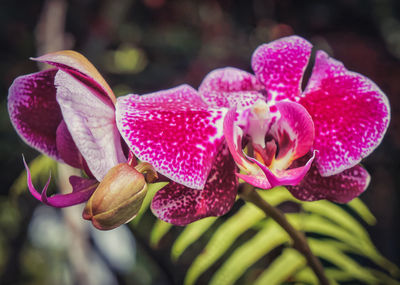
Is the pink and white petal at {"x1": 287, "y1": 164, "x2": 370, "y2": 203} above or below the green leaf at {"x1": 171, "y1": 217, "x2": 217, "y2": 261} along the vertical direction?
above

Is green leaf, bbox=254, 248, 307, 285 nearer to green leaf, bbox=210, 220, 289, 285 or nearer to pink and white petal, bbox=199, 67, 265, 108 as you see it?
green leaf, bbox=210, 220, 289, 285

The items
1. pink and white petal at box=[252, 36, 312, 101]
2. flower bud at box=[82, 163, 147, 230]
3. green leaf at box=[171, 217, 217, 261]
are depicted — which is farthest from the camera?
green leaf at box=[171, 217, 217, 261]

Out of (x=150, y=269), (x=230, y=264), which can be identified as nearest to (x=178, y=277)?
(x=150, y=269)

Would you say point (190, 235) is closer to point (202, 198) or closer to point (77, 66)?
point (202, 198)

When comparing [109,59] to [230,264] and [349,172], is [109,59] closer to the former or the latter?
[230,264]

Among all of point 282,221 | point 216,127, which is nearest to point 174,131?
point 216,127

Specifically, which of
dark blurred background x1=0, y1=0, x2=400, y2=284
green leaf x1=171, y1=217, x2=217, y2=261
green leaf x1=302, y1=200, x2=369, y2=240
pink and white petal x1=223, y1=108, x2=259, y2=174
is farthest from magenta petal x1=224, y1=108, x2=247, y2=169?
dark blurred background x1=0, y1=0, x2=400, y2=284

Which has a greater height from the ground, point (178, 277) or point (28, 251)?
point (178, 277)
